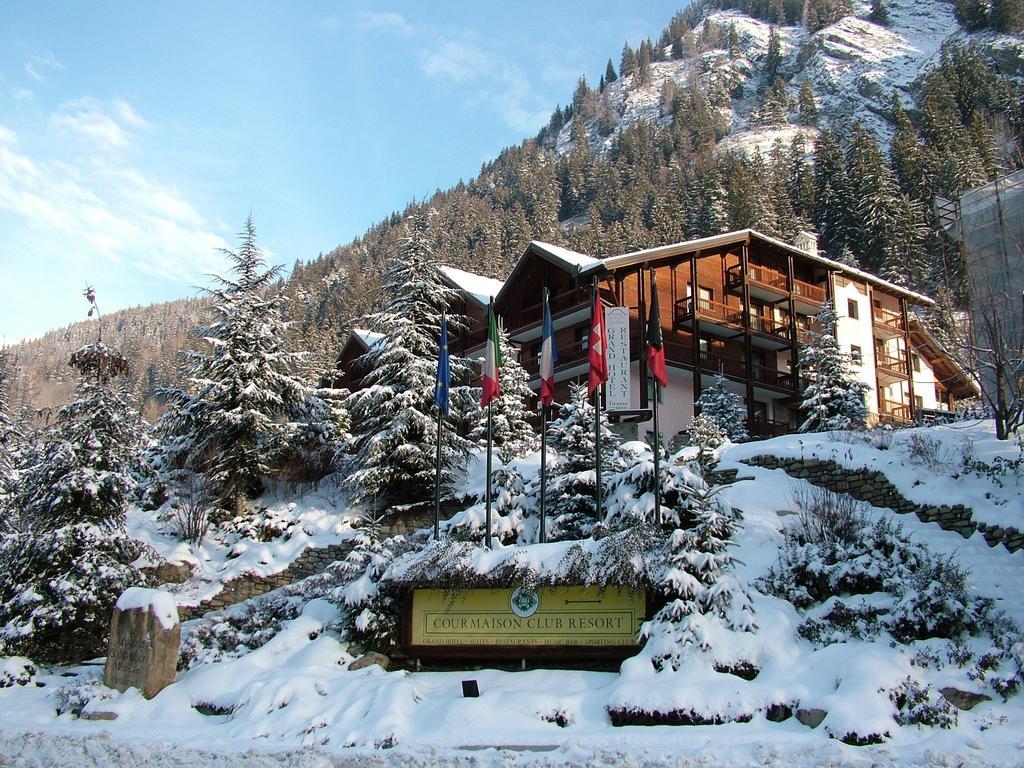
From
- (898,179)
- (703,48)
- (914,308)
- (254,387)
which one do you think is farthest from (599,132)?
(254,387)

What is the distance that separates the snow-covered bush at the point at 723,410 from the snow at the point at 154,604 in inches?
753

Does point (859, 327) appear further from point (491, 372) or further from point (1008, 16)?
point (1008, 16)

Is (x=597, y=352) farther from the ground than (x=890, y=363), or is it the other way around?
(x=890, y=363)

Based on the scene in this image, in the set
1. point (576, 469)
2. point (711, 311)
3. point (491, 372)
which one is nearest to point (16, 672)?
point (491, 372)

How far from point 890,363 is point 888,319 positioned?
2976mm

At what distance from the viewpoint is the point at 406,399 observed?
976 inches

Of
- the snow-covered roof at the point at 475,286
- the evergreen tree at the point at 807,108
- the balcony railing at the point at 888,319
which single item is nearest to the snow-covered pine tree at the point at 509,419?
the snow-covered roof at the point at 475,286

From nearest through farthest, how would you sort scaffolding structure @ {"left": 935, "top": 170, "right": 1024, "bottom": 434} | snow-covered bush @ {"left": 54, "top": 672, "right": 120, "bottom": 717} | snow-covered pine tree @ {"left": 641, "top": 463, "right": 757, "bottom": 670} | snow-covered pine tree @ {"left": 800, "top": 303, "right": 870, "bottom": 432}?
snow-covered pine tree @ {"left": 641, "top": 463, "right": 757, "bottom": 670}
snow-covered bush @ {"left": 54, "top": 672, "right": 120, "bottom": 717}
scaffolding structure @ {"left": 935, "top": 170, "right": 1024, "bottom": 434}
snow-covered pine tree @ {"left": 800, "top": 303, "right": 870, "bottom": 432}

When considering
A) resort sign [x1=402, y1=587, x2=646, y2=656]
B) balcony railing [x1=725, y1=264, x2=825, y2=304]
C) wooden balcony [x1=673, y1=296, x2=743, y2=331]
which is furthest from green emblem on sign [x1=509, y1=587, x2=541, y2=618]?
balcony railing [x1=725, y1=264, x2=825, y2=304]

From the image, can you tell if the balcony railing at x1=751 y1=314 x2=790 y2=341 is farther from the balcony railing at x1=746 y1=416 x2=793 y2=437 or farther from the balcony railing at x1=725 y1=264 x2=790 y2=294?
the balcony railing at x1=746 y1=416 x2=793 y2=437

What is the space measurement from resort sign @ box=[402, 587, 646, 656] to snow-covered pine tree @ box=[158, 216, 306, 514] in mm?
12767

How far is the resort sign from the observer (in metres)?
13.3

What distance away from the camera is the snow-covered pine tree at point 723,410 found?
96.5ft

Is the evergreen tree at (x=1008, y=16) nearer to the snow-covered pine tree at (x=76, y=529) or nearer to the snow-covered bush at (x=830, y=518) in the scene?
the snow-covered bush at (x=830, y=518)
